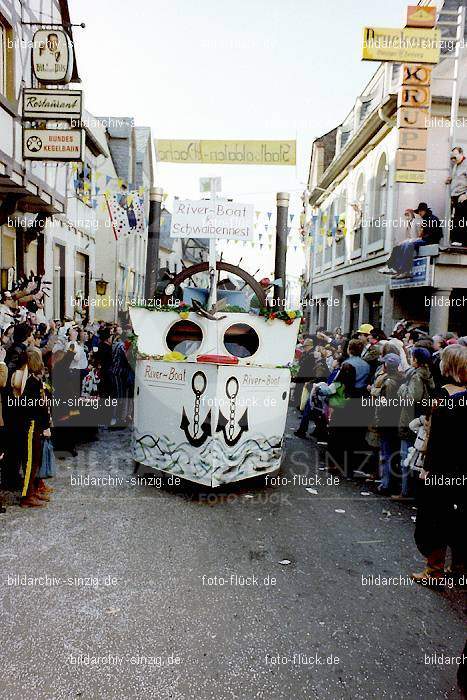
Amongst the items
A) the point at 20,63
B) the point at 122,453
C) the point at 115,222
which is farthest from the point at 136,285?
the point at 122,453

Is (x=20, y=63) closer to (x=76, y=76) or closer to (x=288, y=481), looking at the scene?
(x=76, y=76)

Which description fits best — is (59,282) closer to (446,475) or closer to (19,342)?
(19,342)

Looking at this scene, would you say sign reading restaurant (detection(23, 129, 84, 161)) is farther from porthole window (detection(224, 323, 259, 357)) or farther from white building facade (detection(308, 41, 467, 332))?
white building facade (detection(308, 41, 467, 332))

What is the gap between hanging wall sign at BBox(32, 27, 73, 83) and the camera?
31.7 feet

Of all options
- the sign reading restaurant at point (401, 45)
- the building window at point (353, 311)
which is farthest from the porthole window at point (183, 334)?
the building window at point (353, 311)

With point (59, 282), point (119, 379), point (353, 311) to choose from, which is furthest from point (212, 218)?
point (353, 311)

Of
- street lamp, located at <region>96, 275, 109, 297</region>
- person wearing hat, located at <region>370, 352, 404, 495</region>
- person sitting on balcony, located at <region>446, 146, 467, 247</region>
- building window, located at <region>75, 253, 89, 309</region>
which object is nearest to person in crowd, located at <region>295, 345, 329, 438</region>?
person wearing hat, located at <region>370, 352, 404, 495</region>

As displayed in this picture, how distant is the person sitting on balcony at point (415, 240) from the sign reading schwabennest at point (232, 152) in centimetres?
616

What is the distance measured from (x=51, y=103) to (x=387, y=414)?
818 cm

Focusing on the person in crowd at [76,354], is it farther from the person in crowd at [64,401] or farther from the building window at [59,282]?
the building window at [59,282]

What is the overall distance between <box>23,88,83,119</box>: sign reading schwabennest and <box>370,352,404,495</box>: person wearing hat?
727cm

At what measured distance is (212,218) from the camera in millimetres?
6336

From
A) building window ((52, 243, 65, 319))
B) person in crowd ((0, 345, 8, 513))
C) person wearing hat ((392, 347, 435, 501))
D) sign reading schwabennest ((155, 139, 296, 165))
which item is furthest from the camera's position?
building window ((52, 243, 65, 319))

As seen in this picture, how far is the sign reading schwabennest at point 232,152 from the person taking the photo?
639cm
